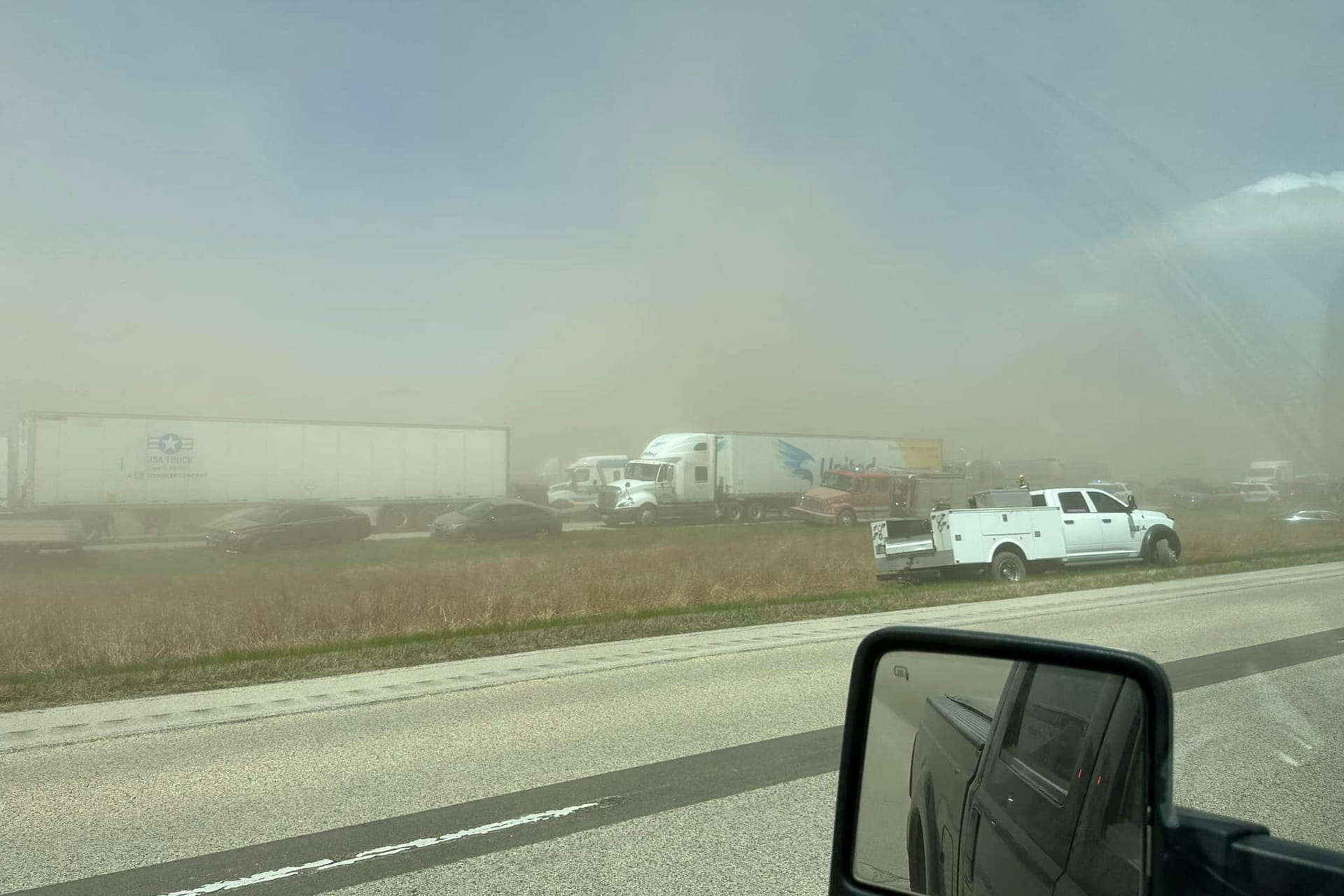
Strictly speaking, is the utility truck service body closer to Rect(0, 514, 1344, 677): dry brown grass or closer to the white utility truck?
Rect(0, 514, 1344, 677): dry brown grass

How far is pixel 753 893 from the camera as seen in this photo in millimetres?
4398

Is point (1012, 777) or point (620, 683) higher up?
point (1012, 777)

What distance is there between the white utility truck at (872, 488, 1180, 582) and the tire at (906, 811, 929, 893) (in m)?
17.5

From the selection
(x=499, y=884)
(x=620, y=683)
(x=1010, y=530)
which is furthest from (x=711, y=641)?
(x=1010, y=530)

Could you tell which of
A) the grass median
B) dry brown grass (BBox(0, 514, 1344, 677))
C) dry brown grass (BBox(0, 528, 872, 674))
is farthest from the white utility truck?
dry brown grass (BBox(0, 528, 872, 674))

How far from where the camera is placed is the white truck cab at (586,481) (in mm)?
48594

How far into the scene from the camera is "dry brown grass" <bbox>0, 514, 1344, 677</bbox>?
13.4 meters

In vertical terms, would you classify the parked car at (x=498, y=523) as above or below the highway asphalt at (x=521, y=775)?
above

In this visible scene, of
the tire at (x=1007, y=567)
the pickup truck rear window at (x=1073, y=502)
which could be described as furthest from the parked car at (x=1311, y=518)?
the tire at (x=1007, y=567)

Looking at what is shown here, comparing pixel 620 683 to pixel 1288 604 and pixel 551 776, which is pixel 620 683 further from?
pixel 1288 604

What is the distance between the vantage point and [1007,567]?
20.0 m

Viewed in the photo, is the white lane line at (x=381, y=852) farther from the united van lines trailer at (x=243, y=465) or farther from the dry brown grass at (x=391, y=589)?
the united van lines trailer at (x=243, y=465)

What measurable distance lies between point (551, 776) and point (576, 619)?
348 inches

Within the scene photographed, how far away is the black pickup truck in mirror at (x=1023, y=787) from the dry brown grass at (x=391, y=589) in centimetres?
1161
